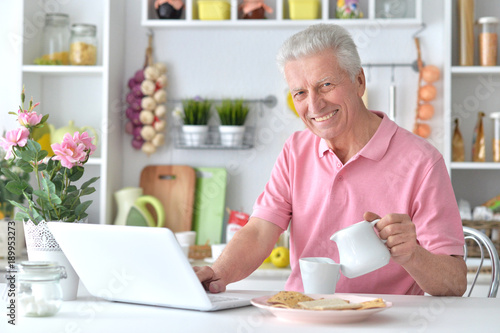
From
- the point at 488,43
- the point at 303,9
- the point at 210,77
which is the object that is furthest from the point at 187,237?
the point at 488,43

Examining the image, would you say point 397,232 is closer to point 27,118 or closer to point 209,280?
point 209,280

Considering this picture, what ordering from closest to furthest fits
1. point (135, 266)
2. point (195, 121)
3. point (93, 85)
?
1. point (135, 266)
2. point (195, 121)
3. point (93, 85)

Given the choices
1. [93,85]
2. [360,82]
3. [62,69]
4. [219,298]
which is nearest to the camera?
[219,298]

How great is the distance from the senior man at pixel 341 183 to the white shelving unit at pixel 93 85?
130cm

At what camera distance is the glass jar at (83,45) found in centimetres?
280

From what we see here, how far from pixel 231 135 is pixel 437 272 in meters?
1.62

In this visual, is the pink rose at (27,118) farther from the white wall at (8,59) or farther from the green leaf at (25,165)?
the white wall at (8,59)

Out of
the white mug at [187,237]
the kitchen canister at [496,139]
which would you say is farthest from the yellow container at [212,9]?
the kitchen canister at [496,139]

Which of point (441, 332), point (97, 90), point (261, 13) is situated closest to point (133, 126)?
point (97, 90)

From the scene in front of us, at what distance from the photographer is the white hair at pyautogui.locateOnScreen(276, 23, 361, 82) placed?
4.84ft

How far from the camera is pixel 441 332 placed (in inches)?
38.5

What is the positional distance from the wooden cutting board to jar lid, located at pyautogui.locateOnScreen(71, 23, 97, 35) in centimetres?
65

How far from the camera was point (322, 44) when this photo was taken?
148cm

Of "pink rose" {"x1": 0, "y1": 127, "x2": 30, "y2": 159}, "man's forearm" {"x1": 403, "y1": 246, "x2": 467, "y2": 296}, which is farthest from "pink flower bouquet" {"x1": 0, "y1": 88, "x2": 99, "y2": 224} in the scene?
"man's forearm" {"x1": 403, "y1": 246, "x2": 467, "y2": 296}
